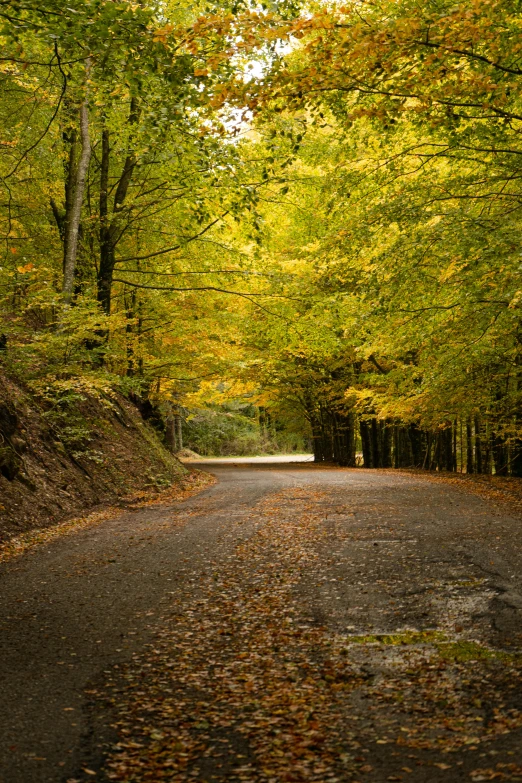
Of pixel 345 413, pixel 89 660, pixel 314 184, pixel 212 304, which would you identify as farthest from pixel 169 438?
pixel 89 660

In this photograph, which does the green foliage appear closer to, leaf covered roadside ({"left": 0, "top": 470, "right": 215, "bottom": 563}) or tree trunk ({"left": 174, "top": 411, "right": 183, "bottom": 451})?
tree trunk ({"left": 174, "top": 411, "right": 183, "bottom": 451})

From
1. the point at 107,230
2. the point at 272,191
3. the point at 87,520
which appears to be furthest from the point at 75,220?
the point at 87,520

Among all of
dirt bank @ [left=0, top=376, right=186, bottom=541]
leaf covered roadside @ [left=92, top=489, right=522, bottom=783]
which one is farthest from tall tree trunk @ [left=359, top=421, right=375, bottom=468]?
leaf covered roadside @ [left=92, top=489, right=522, bottom=783]

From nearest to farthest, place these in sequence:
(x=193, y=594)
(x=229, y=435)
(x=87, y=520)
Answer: (x=193, y=594), (x=87, y=520), (x=229, y=435)

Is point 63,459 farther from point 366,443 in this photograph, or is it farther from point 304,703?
point 366,443

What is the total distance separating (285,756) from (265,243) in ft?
48.2

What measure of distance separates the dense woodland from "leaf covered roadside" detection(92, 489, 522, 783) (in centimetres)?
499

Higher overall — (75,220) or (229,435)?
(75,220)

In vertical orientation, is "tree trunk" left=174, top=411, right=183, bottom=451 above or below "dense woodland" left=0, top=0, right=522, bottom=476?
below

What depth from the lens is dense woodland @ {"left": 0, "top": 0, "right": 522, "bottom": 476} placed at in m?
6.78

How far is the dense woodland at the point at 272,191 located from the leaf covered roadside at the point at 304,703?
4992 millimetres

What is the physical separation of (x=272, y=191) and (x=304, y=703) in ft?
41.8

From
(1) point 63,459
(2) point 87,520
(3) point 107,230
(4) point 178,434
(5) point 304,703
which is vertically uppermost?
(3) point 107,230

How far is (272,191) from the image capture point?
48.5ft
